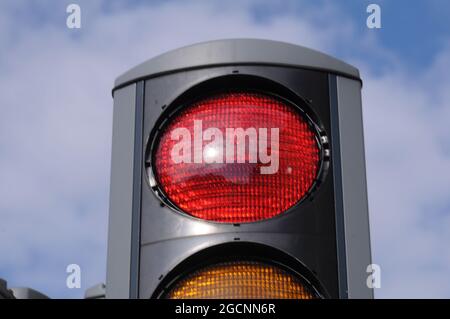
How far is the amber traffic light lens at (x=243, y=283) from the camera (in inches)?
119

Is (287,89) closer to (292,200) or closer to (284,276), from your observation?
(292,200)

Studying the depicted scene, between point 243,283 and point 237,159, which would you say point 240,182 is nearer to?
point 237,159

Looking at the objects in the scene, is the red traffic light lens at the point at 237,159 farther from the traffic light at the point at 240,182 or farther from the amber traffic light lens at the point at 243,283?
the amber traffic light lens at the point at 243,283

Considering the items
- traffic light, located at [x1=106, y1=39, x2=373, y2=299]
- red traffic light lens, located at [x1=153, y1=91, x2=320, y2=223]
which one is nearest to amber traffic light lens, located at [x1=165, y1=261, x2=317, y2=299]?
traffic light, located at [x1=106, y1=39, x2=373, y2=299]

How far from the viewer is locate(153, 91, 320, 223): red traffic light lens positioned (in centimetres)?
308

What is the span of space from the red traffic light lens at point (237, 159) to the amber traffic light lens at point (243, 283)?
134mm

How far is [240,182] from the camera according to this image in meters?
3.07

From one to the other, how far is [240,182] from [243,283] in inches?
11.0

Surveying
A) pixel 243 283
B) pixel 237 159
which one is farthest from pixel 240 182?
pixel 243 283

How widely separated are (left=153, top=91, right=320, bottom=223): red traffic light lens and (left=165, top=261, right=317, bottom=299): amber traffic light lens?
134 mm

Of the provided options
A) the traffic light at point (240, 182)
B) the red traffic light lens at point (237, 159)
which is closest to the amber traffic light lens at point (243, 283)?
the traffic light at point (240, 182)

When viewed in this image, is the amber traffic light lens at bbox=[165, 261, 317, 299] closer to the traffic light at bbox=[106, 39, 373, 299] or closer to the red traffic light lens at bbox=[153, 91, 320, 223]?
the traffic light at bbox=[106, 39, 373, 299]
